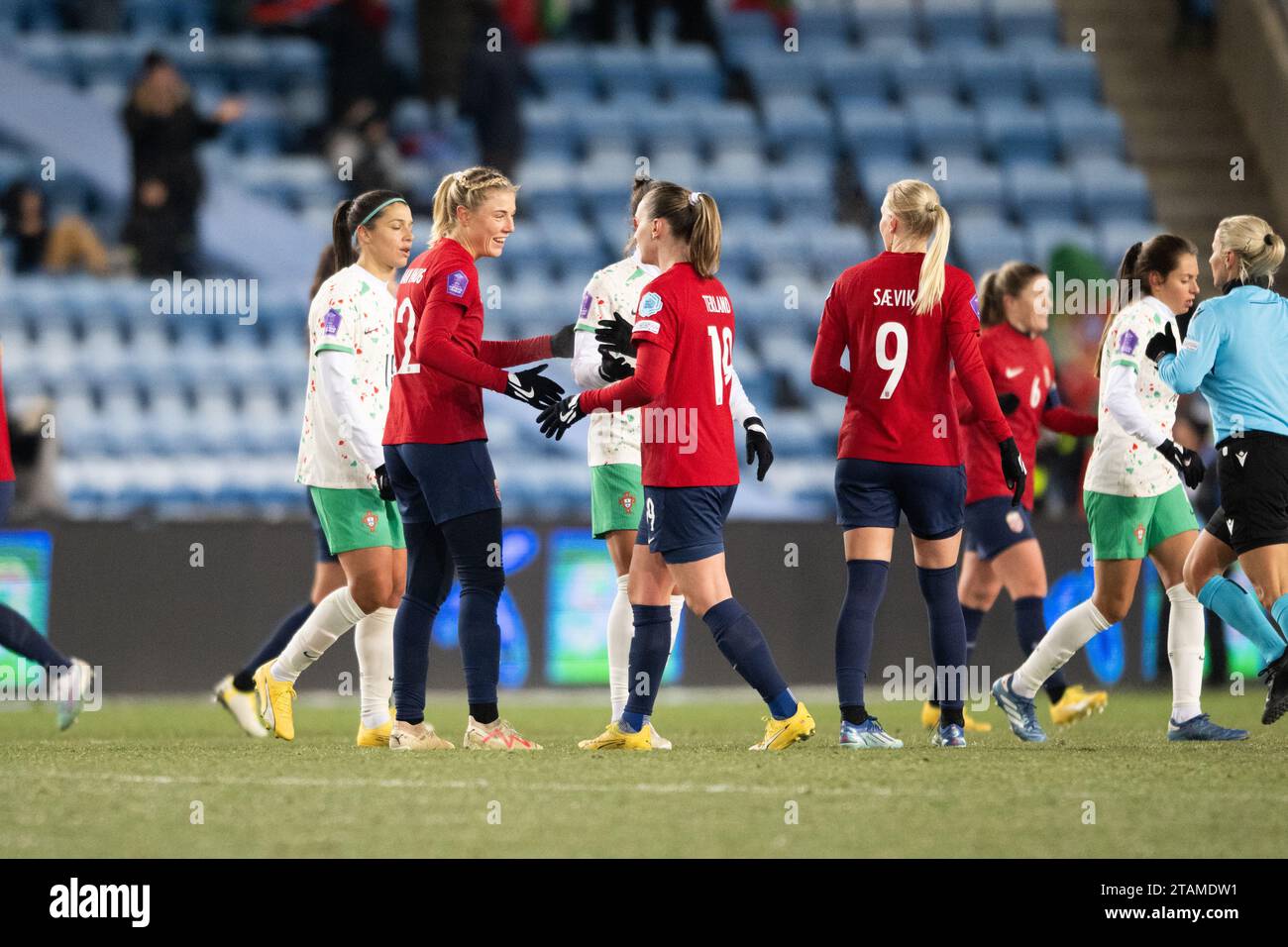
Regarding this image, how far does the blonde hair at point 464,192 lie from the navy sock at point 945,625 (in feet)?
6.53

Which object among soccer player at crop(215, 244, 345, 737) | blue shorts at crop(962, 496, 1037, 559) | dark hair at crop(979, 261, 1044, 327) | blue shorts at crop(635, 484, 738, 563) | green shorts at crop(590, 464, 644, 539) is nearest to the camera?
blue shorts at crop(635, 484, 738, 563)

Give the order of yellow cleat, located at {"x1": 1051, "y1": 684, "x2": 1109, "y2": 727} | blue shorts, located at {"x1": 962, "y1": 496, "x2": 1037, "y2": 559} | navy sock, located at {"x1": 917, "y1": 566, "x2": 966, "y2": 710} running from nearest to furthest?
navy sock, located at {"x1": 917, "y1": 566, "x2": 966, "y2": 710}, yellow cleat, located at {"x1": 1051, "y1": 684, "x2": 1109, "y2": 727}, blue shorts, located at {"x1": 962, "y1": 496, "x2": 1037, "y2": 559}

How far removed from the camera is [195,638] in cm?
996

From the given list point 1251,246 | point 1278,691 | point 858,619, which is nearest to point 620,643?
point 858,619

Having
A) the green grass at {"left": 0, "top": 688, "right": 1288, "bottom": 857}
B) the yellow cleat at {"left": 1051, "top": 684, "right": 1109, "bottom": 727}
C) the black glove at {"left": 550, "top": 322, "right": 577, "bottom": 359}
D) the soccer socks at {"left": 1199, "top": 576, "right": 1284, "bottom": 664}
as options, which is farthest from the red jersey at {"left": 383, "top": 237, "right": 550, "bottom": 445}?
the yellow cleat at {"left": 1051, "top": 684, "right": 1109, "bottom": 727}

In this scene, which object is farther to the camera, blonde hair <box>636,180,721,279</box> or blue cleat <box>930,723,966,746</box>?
blue cleat <box>930,723,966,746</box>

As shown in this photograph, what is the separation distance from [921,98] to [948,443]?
1022cm

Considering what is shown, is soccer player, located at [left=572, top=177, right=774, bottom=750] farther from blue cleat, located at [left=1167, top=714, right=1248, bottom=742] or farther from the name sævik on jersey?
blue cleat, located at [left=1167, top=714, right=1248, bottom=742]

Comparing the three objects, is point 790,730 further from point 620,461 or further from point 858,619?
point 620,461

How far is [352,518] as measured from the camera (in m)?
6.75

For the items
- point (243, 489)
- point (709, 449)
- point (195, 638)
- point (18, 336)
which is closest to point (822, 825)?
point (709, 449)

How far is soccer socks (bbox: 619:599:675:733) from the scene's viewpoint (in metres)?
6.27

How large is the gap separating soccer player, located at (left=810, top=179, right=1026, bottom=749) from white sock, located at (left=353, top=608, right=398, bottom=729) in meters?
1.73
